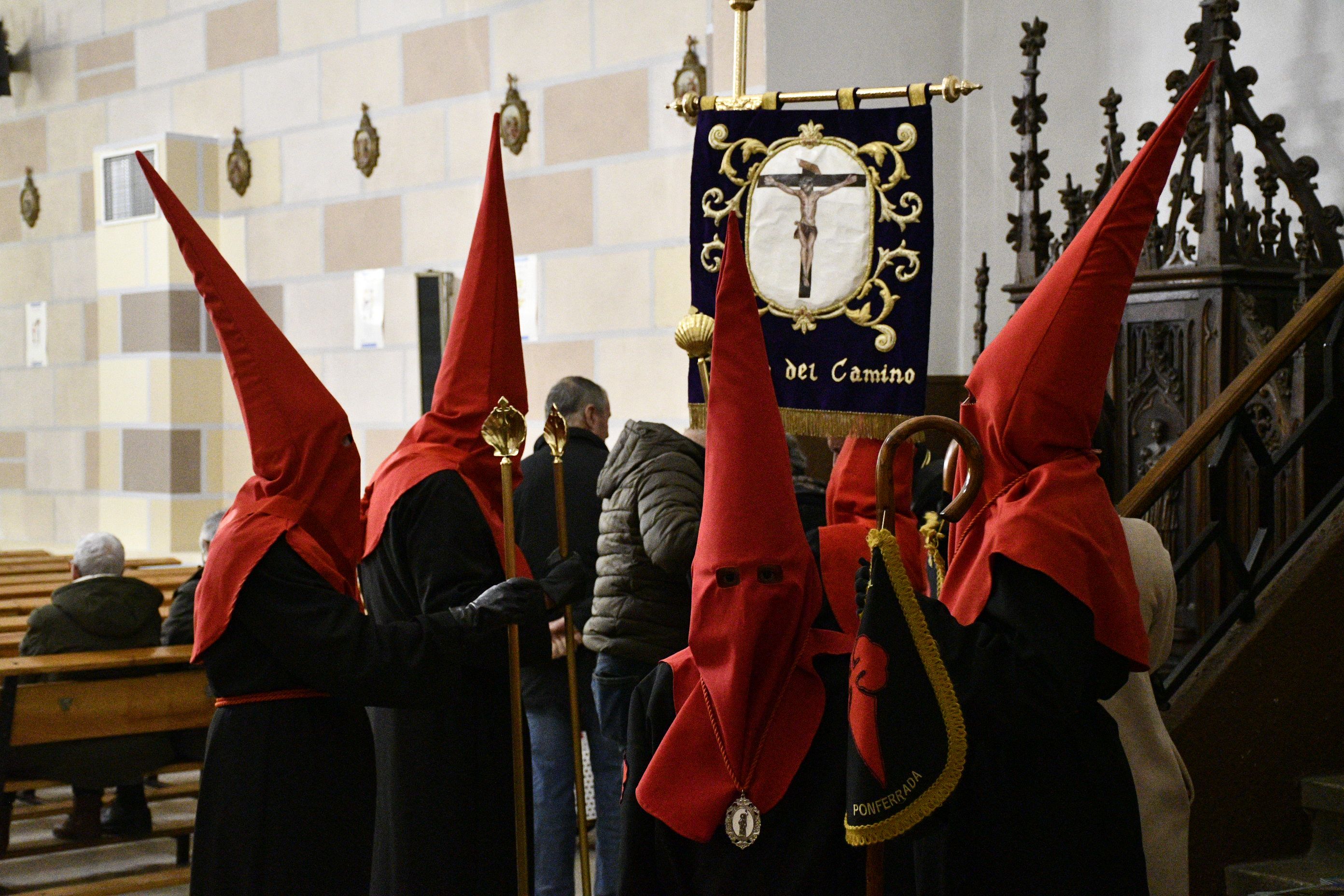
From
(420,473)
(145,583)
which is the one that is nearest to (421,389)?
(145,583)

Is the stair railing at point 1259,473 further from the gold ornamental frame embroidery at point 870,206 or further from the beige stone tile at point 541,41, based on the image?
the beige stone tile at point 541,41

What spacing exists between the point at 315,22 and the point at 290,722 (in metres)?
6.18

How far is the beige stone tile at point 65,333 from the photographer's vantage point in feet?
32.9

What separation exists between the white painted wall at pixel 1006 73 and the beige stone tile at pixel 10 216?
691cm

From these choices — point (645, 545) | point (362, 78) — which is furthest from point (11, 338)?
point (645, 545)

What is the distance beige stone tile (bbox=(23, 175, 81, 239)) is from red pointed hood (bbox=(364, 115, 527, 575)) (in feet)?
25.1

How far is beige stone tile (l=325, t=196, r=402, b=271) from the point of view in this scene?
7645mm

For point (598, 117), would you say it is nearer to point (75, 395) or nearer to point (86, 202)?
point (86, 202)

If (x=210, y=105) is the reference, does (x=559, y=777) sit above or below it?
below

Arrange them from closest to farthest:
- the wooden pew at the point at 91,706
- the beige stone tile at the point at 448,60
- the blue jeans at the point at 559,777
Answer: the blue jeans at the point at 559,777
the wooden pew at the point at 91,706
the beige stone tile at the point at 448,60

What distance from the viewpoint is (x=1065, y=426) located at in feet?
6.68

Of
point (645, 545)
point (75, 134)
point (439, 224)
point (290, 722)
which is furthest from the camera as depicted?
point (75, 134)

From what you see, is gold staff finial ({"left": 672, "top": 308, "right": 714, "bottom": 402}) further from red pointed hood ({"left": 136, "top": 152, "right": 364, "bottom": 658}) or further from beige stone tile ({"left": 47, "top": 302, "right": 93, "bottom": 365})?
beige stone tile ({"left": 47, "top": 302, "right": 93, "bottom": 365})

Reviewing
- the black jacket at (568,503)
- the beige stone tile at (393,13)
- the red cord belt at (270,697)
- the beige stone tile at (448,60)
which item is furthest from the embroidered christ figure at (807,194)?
the beige stone tile at (393,13)
